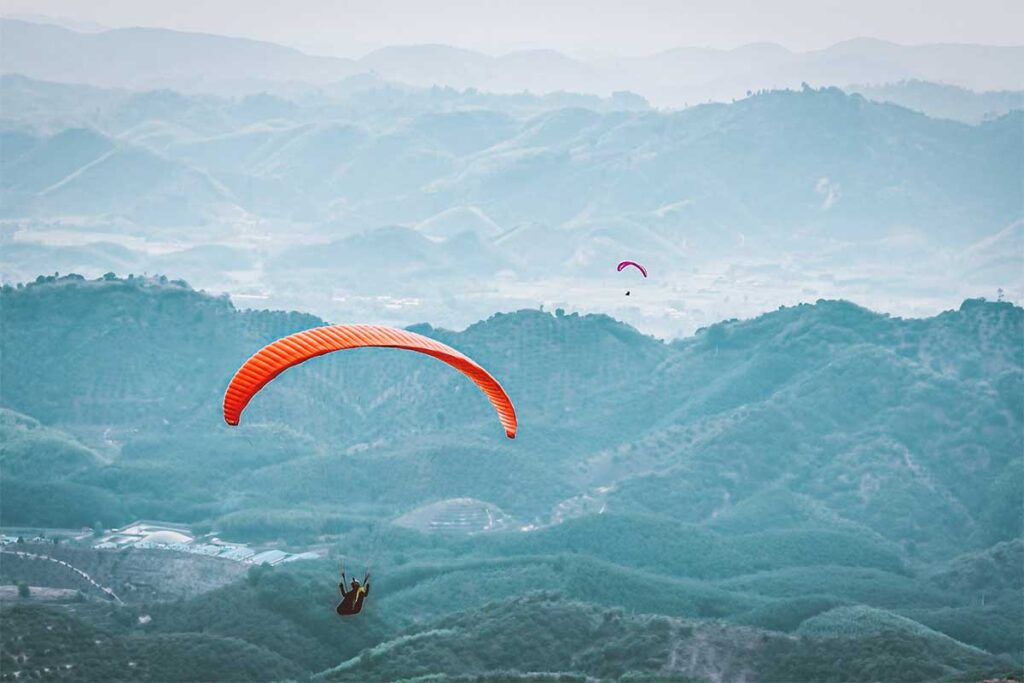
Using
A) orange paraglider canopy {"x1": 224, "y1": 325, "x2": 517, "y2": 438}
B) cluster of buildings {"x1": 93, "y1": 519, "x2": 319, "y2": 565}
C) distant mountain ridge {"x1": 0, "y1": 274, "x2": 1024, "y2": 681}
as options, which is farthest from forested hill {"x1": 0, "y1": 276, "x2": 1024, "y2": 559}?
orange paraglider canopy {"x1": 224, "y1": 325, "x2": 517, "y2": 438}

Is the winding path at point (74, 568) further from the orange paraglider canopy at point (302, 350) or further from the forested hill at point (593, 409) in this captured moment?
the orange paraglider canopy at point (302, 350)

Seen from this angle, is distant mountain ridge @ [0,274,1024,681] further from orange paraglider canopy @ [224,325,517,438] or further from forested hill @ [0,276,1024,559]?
orange paraglider canopy @ [224,325,517,438]

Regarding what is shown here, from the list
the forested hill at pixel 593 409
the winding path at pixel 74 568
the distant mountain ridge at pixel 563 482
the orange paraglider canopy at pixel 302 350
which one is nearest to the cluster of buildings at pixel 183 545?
the distant mountain ridge at pixel 563 482

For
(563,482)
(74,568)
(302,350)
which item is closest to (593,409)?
(563,482)

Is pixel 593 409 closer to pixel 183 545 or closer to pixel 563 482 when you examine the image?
pixel 563 482

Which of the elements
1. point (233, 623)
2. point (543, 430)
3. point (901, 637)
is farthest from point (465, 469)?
point (901, 637)

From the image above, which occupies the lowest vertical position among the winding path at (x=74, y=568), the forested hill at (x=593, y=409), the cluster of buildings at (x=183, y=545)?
the winding path at (x=74, y=568)

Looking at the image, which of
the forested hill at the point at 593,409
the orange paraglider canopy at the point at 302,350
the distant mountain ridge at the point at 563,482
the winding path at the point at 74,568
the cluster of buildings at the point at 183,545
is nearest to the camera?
the orange paraglider canopy at the point at 302,350

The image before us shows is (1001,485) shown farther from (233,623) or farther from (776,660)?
(233,623)
